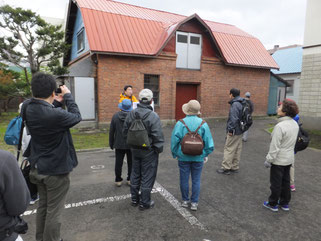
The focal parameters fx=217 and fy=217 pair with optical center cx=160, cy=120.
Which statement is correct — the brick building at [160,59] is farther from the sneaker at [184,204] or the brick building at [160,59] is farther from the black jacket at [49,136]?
the black jacket at [49,136]

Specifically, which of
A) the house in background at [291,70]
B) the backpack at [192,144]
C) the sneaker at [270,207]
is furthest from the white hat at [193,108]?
the house in background at [291,70]

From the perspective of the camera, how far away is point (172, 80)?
491 inches

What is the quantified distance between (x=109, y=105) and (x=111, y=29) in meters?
3.91

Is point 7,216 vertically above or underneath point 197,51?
underneath

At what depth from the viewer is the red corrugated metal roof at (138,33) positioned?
422 inches

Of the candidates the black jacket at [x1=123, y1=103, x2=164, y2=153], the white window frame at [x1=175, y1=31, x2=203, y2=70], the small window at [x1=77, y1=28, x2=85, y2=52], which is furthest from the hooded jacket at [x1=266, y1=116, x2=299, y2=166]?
the small window at [x1=77, y1=28, x2=85, y2=52]

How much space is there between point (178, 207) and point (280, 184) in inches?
66.5

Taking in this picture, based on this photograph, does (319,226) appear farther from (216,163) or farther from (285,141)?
(216,163)

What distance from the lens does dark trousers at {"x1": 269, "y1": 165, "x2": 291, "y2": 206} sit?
346 centimetres

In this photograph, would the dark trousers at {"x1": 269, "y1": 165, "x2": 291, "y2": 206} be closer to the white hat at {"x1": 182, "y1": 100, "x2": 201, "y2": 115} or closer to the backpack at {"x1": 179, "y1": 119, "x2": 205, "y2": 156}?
the backpack at {"x1": 179, "y1": 119, "x2": 205, "y2": 156}

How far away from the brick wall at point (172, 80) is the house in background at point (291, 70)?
34.3 feet

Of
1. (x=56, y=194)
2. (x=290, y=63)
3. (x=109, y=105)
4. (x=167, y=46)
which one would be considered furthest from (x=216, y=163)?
(x=290, y=63)

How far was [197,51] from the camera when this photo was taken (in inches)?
Answer: 514

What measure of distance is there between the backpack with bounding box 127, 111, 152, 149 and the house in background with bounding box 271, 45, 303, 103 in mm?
23912
